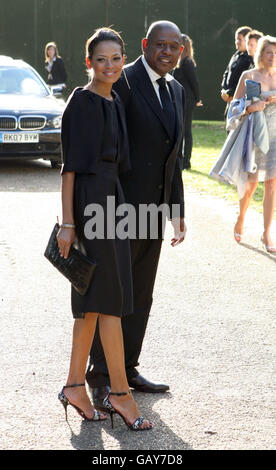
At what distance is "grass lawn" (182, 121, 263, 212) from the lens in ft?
37.8

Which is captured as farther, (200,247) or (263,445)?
(200,247)

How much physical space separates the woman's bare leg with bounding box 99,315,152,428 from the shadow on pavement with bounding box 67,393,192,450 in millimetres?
70

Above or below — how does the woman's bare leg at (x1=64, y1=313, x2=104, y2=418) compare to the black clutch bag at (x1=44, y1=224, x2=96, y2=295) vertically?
below

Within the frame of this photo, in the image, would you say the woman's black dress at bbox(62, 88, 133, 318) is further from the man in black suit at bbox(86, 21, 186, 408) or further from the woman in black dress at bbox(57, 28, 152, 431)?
the man in black suit at bbox(86, 21, 186, 408)

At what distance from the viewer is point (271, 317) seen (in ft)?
19.6

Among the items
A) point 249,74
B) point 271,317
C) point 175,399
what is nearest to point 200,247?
point 249,74

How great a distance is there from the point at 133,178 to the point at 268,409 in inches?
53.6

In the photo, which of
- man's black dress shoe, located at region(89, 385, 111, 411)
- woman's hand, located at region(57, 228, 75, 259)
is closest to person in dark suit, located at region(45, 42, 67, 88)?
man's black dress shoe, located at region(89, 385, 111, 411)

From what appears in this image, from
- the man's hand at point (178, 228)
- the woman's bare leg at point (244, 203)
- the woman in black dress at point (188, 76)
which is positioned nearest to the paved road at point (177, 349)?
the woman's bare leg at point (244, 203)

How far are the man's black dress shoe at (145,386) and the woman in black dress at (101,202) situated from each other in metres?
0.50

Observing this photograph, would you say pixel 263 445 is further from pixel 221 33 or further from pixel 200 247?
pixel 221 33

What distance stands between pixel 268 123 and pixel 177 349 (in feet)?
12.7

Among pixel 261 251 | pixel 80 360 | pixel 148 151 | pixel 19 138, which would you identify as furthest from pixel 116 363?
pixel 19 138

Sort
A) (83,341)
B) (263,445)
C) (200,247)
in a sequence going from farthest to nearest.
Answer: (200,247) < (83,341) < (263,445)
